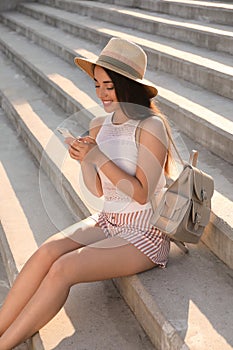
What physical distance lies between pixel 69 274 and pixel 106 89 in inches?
32.3

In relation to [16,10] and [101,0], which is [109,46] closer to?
[101,0]

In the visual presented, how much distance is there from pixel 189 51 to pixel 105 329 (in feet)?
10.8

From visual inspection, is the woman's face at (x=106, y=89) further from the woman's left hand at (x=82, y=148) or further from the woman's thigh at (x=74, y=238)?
the woman's thigh at (x=74, y=238)

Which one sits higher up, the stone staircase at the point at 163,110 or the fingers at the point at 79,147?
the fingers at the point at 79,147

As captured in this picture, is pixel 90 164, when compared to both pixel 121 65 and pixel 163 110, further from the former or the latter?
pixel 163 110

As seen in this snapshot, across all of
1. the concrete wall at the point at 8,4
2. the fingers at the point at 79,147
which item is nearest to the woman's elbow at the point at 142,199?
the fingers at the point at 79,147

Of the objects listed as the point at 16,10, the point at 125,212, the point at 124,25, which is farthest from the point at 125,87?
the point at 16,10

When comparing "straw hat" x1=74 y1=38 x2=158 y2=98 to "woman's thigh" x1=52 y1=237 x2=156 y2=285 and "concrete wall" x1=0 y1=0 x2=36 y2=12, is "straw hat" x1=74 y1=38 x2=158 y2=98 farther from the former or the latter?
"concrete wall" x1=0 y1=0 x2=36 y2=12

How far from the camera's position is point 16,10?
451 inches

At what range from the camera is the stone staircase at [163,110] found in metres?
2.78

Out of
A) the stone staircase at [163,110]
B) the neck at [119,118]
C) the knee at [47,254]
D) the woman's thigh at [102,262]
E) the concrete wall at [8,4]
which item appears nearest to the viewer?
the stone staircase at [163,110]

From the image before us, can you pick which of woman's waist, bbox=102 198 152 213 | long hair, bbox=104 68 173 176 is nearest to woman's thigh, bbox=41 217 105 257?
woman's waist, bbox=102 198 152 213

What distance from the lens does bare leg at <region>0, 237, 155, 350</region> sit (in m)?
2.87

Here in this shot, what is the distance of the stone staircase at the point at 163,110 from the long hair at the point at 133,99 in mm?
533
